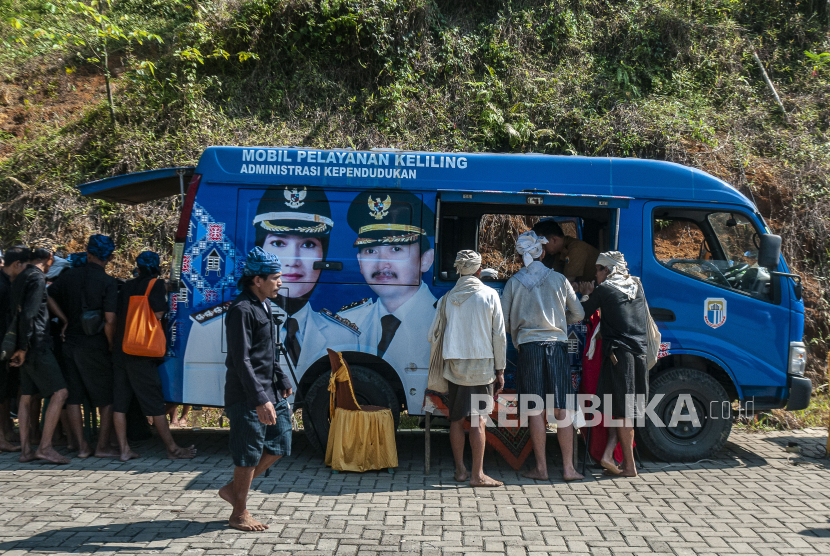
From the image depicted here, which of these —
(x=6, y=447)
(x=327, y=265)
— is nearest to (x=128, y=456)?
(x=6, y=447)

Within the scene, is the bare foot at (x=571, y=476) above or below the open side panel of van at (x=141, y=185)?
below

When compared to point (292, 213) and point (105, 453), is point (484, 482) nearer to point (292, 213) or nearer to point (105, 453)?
point (292, 213)

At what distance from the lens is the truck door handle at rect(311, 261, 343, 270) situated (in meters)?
6.06

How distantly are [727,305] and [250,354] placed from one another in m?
4.40

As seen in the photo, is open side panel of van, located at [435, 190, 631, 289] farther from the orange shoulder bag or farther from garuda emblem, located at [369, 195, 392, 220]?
the orange shoulder bag

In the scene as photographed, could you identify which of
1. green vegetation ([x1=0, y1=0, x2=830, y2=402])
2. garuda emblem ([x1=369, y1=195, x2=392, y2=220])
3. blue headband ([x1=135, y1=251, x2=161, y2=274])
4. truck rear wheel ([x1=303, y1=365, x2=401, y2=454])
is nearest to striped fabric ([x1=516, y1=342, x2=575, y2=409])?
truck rear wheel ([x1=303, y1=365, x2=401, y2=454])

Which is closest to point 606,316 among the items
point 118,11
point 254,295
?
point 254,295

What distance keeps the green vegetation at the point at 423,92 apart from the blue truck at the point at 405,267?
4.52 m

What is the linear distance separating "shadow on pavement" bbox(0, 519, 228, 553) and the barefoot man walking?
1.18 ft

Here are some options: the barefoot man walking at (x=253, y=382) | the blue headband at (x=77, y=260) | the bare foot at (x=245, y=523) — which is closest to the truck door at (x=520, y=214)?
the barefoot man walking at (x=253, y=382)

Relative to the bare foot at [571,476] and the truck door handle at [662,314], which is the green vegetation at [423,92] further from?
the bare foot at [571,476]

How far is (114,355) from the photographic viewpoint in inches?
248

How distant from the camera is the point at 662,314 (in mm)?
6203

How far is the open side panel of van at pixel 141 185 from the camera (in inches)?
251
